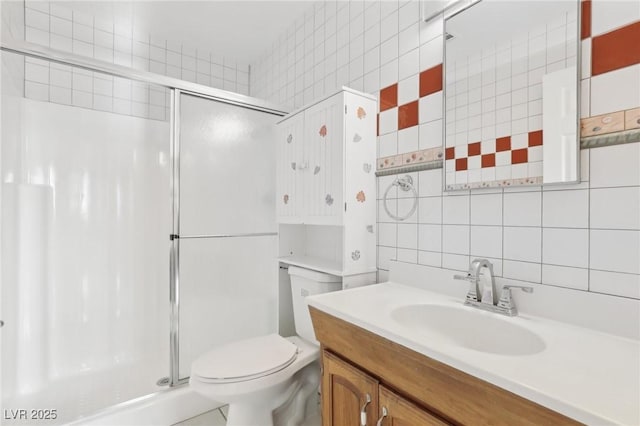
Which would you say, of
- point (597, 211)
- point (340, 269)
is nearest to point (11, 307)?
point (340, 269)

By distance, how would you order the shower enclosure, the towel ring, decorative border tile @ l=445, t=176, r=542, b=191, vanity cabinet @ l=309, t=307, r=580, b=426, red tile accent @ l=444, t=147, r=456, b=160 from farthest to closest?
the shower enclosure, the towel ring, red tile accent @ l=444, t=147, r=456, b=160, decorative border tile @ l=445, t=176, r=542, b=191, vanity cabinet @ l=309, t=307, r=580, b=426

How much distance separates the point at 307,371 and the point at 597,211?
4.60 ft

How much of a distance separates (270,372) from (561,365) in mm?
1046

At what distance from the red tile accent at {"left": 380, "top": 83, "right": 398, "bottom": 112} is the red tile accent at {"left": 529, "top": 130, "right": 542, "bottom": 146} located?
2.07 ft

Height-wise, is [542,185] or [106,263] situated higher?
[542,185]

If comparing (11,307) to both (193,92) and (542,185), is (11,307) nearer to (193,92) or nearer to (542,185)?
(193,92)

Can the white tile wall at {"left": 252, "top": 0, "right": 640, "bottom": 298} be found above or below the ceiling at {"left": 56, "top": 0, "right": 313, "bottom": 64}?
below

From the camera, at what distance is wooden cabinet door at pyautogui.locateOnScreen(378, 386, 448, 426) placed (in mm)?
807

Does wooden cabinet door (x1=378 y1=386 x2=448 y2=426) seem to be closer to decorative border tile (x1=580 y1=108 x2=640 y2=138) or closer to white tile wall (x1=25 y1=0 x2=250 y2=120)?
decorative border tile (x1=580 y1=108 x2=640 y2=138)

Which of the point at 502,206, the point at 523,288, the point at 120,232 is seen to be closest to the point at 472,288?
the point at 523,288

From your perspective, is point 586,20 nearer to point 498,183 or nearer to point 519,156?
point 519,156

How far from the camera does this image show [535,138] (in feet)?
3.37

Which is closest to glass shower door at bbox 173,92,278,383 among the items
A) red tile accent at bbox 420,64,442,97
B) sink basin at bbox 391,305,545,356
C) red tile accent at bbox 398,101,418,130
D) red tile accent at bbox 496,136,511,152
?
red tile accent at bbox 398,101,418,130

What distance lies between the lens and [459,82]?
124 centimetres
